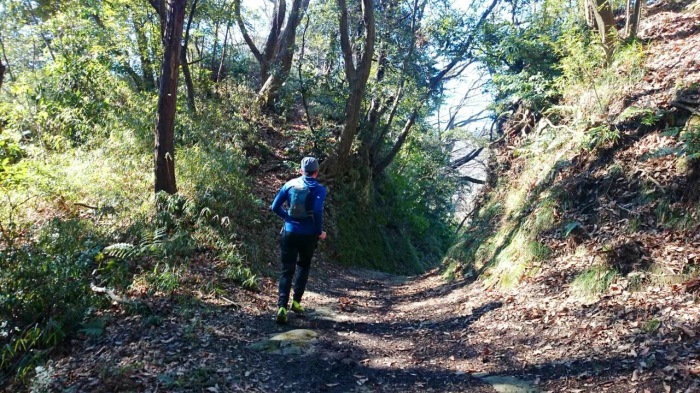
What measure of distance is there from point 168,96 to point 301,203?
383cm

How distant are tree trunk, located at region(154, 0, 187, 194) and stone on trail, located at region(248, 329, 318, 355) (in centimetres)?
437

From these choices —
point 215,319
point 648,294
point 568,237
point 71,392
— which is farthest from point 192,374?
point 568,237

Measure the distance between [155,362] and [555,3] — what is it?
13466mm

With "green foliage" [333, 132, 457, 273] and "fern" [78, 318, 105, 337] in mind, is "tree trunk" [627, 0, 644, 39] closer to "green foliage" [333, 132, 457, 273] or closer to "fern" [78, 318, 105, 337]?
"green foliage" [333, 132, 457, 273]

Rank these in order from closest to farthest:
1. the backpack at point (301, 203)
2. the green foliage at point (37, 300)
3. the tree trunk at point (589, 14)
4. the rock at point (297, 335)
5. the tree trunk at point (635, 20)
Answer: the green foliage at point (37, 300) → the rock at point (297, 335) → the backpack at point (301, 203) → the tree trunk at point (635, 20) → the tree trunk at point (589, 14)

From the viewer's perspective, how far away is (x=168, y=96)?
8297 mm

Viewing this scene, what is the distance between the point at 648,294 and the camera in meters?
5.17

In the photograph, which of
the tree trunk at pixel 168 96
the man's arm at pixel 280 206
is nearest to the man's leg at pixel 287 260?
the man's arm at pixel 280 206

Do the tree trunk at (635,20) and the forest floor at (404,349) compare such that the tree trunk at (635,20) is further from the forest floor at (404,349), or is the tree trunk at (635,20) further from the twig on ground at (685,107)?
the forest floor at (404,349)

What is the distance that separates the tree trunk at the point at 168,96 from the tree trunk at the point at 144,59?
539 centimetres

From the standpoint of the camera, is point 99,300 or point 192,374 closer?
point 192,374

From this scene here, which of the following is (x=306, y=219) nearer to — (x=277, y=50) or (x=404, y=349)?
(x=404, y=349)

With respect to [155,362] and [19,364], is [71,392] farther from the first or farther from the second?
[19,364]

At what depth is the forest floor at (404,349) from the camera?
4168mm
